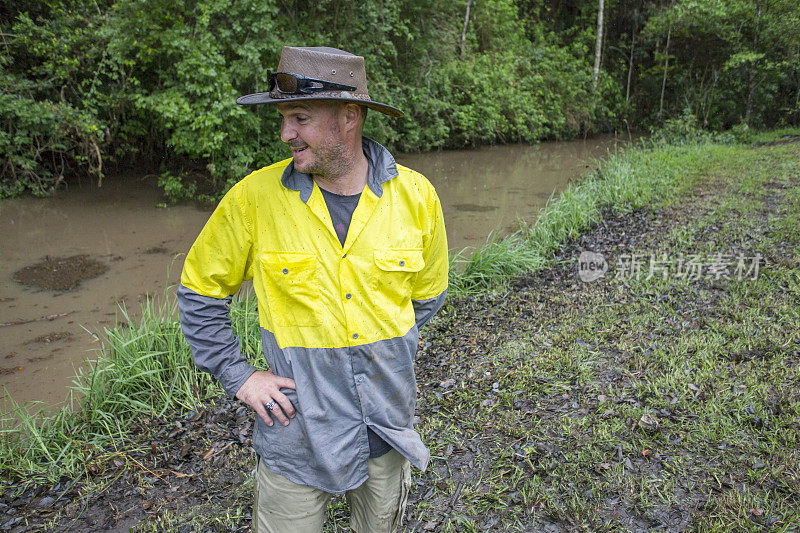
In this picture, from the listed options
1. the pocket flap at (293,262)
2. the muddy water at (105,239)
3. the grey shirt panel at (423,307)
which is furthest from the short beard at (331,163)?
the muddy water at (105,239)

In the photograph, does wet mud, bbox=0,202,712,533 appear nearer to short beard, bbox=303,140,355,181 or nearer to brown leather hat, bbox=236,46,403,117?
short beard, bbox=303,140,355,181

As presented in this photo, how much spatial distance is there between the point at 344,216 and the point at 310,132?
0.93 ft

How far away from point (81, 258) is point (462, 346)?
5.80 meters

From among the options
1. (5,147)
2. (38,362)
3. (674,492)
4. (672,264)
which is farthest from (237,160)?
(674,492)

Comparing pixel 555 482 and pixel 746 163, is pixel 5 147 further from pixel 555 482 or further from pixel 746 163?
pixel 746 163

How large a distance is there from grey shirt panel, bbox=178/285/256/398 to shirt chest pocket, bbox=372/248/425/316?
0.48 m

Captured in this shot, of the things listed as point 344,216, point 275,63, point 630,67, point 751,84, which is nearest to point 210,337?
point 344,216

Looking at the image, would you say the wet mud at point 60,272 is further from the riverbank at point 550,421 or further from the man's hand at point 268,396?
the man's hand at point 268,396

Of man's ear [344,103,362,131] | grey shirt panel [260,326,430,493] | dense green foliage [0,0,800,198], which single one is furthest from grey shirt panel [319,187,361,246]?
dense green foliage [0,0,800,198]

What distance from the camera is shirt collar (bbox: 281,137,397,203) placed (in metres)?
1.74

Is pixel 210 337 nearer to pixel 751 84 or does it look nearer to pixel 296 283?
pixel 296 283

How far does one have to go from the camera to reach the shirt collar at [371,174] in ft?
5.72

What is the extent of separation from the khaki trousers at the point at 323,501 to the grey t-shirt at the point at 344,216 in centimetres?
5

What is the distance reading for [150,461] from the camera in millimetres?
3305
